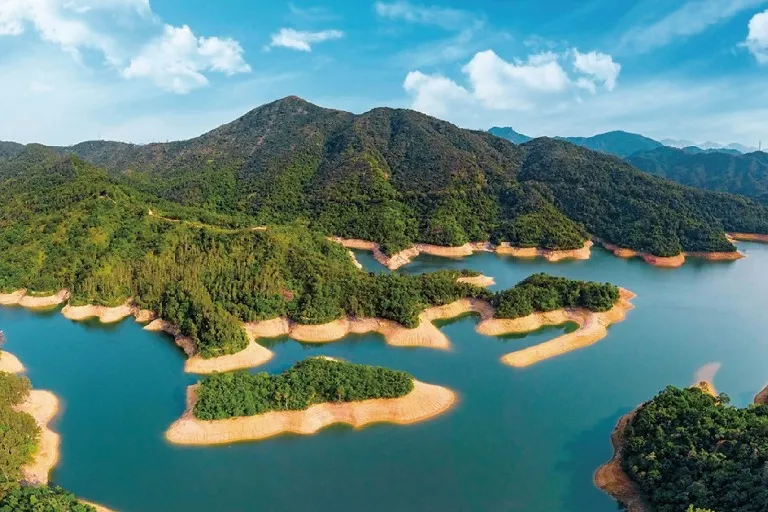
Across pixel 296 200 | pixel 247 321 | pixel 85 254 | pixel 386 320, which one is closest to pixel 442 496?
pixel 386 320

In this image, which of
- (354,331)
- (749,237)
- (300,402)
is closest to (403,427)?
(300,402)

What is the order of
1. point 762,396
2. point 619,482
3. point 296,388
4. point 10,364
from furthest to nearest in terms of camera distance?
point 10,364, point 762,396, point 296,388, point 619,482

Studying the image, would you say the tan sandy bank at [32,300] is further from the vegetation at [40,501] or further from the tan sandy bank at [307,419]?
the vegetation at [40,501]

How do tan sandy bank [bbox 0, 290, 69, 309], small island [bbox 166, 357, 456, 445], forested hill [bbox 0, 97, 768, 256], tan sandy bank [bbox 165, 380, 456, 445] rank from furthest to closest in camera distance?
forested hill [bbox 0, 97, 768, 256] < tan sandy bank [bbox 0, 290, 69, 309] < small island [bbox 166, 357, 456, 445] < tan sandy bank [bbox 165, 380, 456, 445]

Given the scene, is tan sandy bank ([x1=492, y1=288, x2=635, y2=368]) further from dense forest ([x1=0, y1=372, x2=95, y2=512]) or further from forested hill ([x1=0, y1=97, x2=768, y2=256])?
dense forest ([x1=0, y1=372, x2=95, y2=512])

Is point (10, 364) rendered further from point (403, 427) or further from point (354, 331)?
point (403, 427)

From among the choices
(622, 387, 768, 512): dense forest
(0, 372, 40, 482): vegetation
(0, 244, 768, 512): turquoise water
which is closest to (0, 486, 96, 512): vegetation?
(0, 372, 40, 482): vegetation
